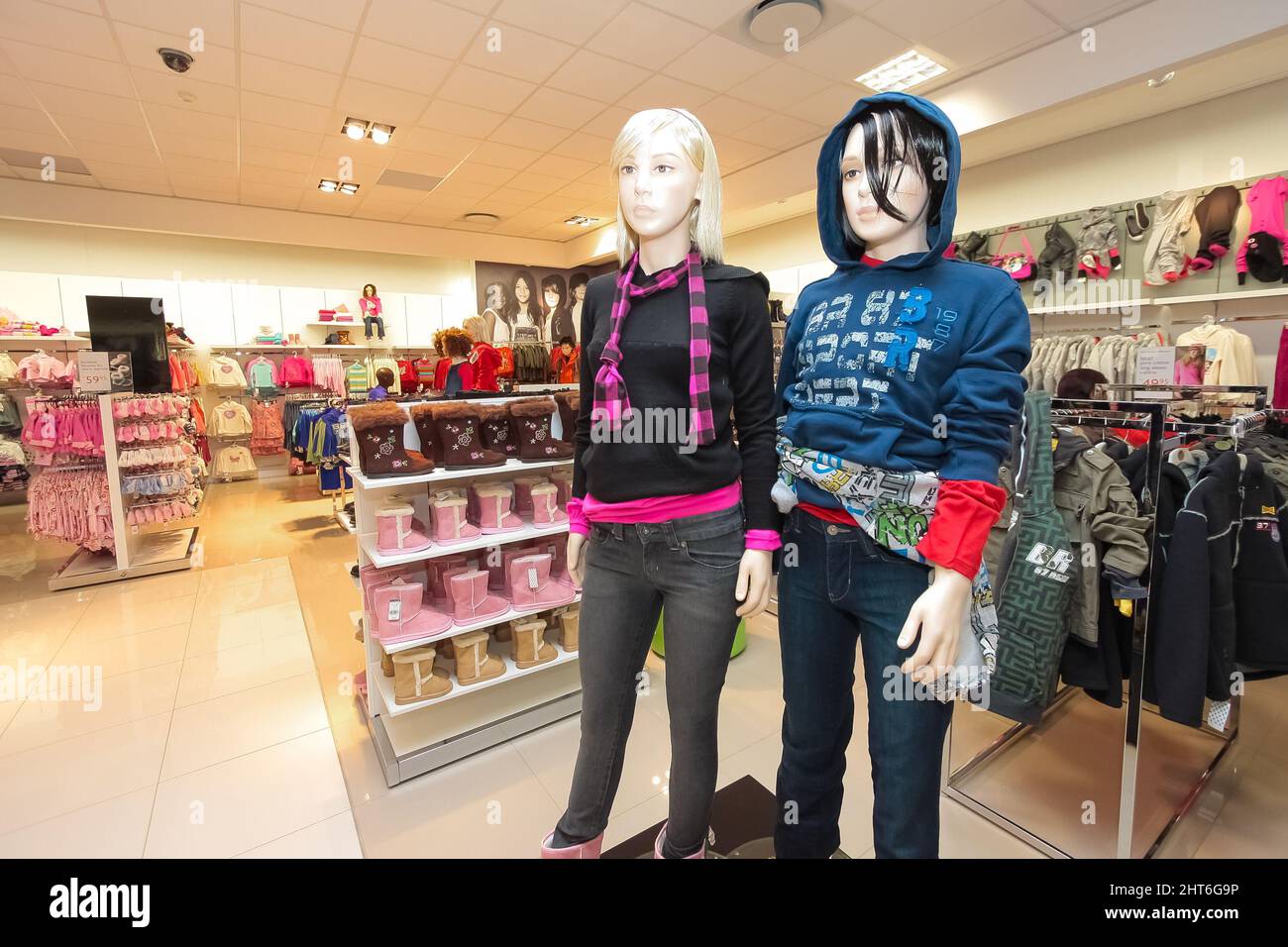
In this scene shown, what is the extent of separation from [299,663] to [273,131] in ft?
15.4

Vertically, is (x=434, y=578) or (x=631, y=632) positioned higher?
(x=631, y=632)

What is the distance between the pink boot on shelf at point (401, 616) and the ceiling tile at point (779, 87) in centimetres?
434

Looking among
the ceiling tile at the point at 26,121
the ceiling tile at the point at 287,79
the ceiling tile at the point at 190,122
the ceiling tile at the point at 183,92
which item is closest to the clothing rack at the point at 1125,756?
the ceiling tile at the point at 287,79

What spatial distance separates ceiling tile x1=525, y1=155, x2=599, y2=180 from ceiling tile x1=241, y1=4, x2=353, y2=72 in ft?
7.63

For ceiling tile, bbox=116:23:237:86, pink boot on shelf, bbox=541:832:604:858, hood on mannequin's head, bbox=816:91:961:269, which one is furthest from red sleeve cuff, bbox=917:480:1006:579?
ceiling tile, bbox=116:23:237:86

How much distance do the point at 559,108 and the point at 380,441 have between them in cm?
406

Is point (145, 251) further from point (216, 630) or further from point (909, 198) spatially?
point (909, 198)

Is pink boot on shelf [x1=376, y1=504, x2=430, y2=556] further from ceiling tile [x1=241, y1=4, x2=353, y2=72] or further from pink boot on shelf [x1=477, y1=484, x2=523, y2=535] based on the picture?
ceiling tile [x1=241, y1=4, x2=353, y2=72]

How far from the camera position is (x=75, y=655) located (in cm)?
335

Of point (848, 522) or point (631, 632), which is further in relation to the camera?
point (631, 632)

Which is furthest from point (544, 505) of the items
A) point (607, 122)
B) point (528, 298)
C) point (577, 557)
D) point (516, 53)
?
point (528, 298)

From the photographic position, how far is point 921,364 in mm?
980

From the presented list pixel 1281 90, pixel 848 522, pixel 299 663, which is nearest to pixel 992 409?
pixel 848 522

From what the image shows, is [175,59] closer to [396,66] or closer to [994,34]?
[396,66]
